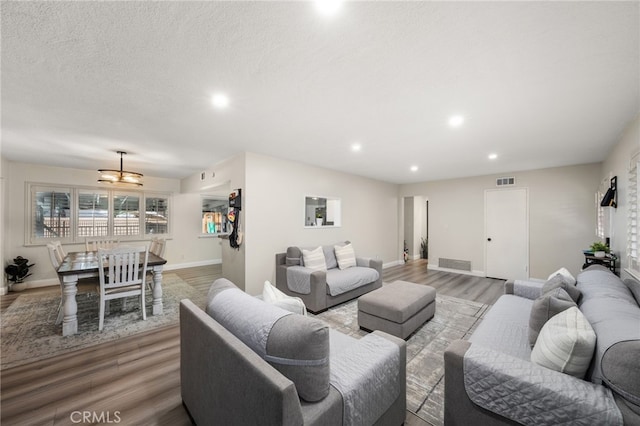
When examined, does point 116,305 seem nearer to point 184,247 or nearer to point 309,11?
point 184,247

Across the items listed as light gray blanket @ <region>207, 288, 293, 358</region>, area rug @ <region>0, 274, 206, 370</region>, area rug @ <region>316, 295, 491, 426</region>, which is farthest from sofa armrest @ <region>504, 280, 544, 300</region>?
area rug @ <region>0, 274, 206, 370</region>

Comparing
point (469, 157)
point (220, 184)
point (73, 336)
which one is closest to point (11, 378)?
point (73, 336)

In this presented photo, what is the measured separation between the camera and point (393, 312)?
2.70 m

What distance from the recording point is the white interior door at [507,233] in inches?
212

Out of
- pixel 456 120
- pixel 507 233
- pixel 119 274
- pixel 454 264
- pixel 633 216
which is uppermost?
pixel 456 120

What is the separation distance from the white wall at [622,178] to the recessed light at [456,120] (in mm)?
1690

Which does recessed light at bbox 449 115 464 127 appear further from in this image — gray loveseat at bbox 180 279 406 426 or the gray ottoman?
gray loveseat at bbox 180 279 406 426

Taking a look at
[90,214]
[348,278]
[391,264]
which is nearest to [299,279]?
[348,278]

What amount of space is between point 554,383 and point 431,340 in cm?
175

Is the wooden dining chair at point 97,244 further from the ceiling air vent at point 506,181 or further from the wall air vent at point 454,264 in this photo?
the ceiling air vent at point 506,181

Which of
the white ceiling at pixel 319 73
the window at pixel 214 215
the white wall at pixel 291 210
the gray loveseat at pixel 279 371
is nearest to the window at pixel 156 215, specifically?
the window at pixel 214 215

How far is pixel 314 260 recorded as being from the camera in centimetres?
406

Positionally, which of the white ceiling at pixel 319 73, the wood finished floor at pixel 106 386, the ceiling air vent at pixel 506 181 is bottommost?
the wood finished floor at pixel 106 386

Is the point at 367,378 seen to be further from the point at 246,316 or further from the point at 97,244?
the point at 97,244
